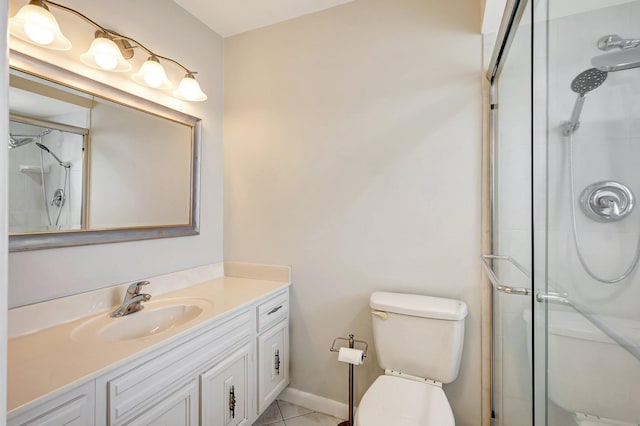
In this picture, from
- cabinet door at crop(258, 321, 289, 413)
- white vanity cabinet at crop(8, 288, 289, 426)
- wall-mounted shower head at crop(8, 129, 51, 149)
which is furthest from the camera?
cabinet door at crop(258, 321, 289, 413)

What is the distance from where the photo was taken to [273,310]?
5.62 ft

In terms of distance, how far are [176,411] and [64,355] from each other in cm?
45

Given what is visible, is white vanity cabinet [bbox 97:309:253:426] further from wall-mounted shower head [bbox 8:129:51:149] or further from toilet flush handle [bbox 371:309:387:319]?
wall-mounted shower head [bbox 8:129:51:149]

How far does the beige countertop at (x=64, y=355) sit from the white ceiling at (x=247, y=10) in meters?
1.76

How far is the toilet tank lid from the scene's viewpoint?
1.34m

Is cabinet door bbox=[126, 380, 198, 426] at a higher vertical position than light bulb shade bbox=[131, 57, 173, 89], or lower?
lower

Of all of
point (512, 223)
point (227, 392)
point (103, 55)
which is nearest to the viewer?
point (512, 223)

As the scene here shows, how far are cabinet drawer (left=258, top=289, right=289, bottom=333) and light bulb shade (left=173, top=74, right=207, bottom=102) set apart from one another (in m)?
1.25

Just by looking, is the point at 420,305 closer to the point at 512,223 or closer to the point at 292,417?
the point at 512,223

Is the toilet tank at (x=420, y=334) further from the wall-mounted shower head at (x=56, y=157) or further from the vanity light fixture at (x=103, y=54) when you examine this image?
the vanity light fixture at (x=103, y=54)

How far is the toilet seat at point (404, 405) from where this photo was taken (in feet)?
3.62

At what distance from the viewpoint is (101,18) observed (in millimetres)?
1353

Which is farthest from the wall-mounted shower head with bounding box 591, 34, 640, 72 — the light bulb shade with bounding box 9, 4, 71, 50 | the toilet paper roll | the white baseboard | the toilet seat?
the white baseboard

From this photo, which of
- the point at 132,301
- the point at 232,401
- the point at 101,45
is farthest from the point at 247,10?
the point at 232,401
